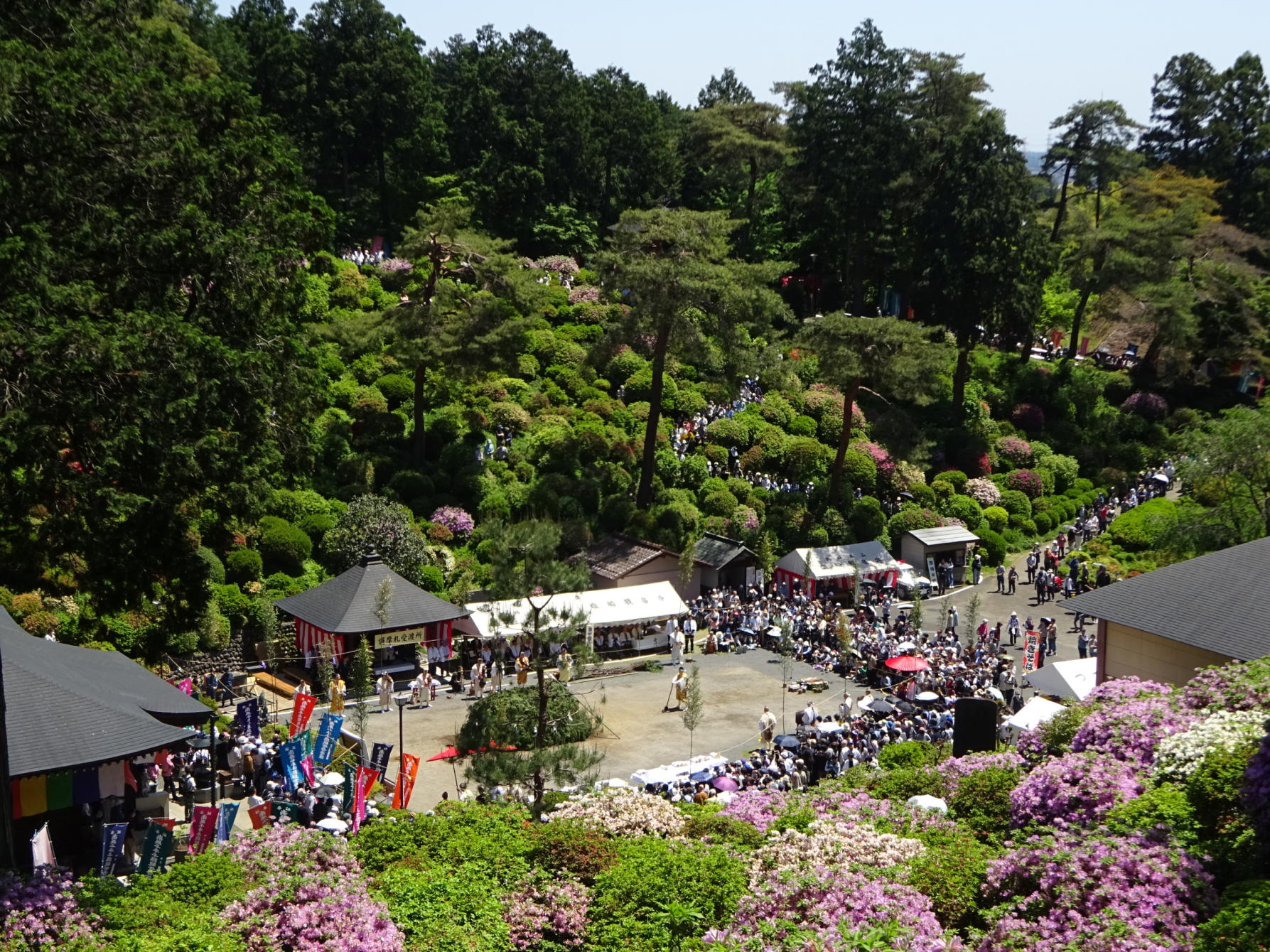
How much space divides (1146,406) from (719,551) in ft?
87.4

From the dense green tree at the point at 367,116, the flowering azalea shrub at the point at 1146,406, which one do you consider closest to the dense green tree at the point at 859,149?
the flowering azalea shrub at the point at 1146,406

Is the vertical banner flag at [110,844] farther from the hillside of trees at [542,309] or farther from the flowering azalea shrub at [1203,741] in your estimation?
the flowering azalea shrub at [1203,741]

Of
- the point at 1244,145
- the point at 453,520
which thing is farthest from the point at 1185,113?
the point at 453,520

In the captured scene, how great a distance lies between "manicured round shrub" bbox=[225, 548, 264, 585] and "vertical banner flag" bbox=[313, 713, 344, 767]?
1064cm

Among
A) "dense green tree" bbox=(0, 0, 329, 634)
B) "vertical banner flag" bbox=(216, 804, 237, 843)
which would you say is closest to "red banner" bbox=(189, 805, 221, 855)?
"vertical banner flag" bbox=(216, 804, 237, 843)

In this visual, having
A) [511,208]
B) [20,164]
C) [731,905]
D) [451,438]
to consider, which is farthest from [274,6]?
[731,905]

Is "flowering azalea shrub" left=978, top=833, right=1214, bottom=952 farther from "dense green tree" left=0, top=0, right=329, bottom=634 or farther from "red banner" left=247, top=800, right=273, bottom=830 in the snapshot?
"red banner" left=247, top=800, right=273, bottom=830

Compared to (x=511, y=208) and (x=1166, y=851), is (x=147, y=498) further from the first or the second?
(x=511, y=208)

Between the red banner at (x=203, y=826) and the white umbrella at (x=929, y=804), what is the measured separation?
31.1ft

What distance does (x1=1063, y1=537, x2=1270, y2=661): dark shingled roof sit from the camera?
19.8m

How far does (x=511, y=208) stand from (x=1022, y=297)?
24.0 meters

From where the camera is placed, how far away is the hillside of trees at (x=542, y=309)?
56.1ft

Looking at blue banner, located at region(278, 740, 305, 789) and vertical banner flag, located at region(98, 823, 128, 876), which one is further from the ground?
vertical banner flag, located at region(98, 823, 128, 876)

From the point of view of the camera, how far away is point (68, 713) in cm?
1828
